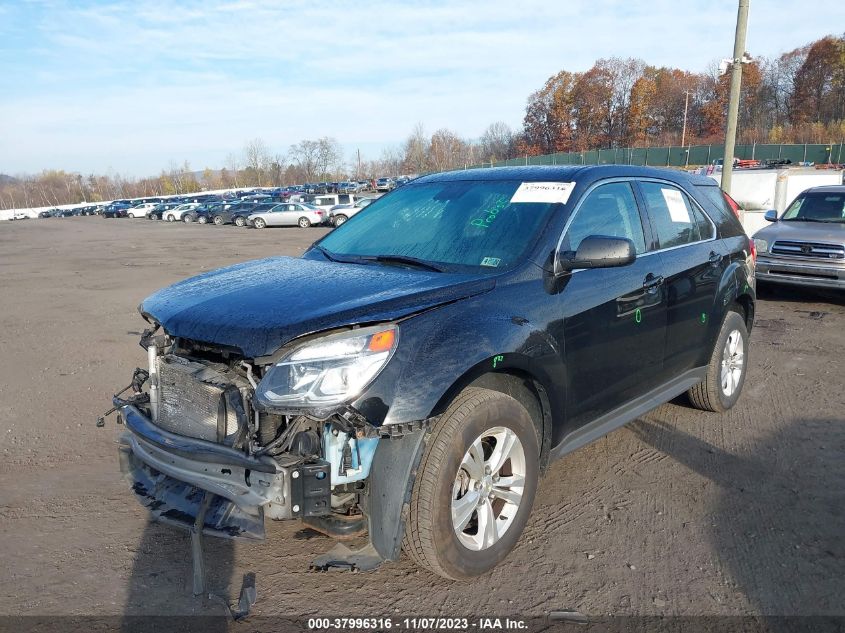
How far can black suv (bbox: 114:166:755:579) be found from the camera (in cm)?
261

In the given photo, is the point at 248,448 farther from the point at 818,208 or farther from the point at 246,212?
the point at 246,212

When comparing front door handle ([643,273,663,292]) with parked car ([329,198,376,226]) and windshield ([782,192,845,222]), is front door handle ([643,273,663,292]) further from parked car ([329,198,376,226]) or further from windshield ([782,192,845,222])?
parked car ([329,198,376,226])

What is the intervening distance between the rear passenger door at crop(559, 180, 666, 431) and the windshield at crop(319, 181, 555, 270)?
28 centimetres

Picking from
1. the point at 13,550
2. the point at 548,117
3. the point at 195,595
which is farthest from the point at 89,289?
the point at 548,117

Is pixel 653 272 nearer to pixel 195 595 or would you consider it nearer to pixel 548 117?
pixel 195 595

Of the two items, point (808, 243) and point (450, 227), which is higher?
point (450, 227)

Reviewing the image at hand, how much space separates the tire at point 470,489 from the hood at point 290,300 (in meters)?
0.51

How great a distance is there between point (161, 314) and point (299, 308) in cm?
75

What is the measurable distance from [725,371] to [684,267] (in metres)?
1.31

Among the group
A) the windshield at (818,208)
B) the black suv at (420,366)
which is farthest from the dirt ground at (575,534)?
the windshield at (818,208)

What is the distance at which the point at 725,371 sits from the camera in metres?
5.15

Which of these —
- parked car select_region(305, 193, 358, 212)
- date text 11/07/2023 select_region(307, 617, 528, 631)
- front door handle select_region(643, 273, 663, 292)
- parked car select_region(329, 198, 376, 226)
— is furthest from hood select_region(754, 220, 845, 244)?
parked car select_region(305, 193, 358, 212)

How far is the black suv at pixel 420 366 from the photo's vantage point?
8.57 feet

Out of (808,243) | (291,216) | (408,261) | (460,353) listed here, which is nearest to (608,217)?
(408,261)
